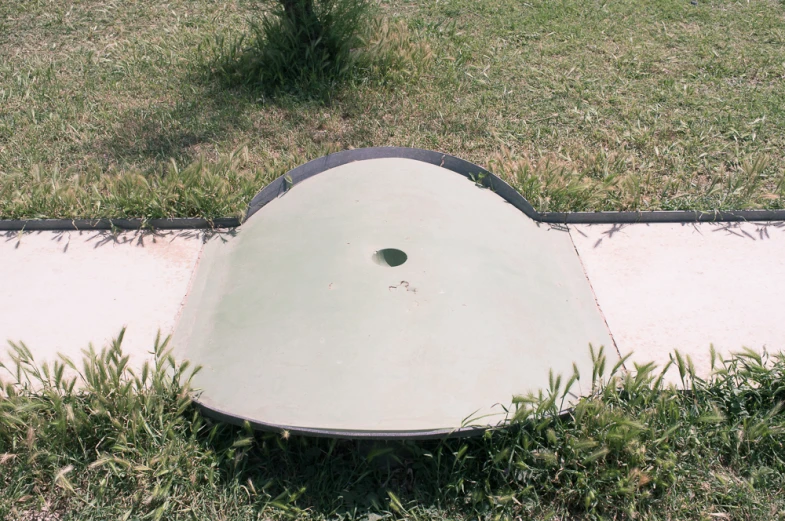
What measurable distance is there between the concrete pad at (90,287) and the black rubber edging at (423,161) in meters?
0.06

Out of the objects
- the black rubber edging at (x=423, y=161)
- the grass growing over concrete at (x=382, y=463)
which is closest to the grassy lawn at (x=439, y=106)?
the black rubber edging at (x=423, y=161)

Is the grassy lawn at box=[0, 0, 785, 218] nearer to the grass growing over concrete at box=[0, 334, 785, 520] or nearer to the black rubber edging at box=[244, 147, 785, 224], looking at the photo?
the black rubber edging at box=[244, 147, 785, 224]

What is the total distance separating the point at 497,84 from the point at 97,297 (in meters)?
3.33

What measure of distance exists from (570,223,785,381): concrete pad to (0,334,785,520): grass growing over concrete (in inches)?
16.2

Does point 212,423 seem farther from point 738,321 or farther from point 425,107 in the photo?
point 425,107

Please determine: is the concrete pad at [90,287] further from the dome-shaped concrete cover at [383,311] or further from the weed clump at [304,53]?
the weed clump at [304,53]

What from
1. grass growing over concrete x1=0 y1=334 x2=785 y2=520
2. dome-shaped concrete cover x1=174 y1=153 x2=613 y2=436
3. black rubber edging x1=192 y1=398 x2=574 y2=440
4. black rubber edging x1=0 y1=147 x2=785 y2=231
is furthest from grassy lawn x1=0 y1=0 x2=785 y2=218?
black rubber edging x1=192 y1=398 x2=574 y2=440

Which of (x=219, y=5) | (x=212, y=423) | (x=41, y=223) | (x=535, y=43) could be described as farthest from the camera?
(x=219, y=5)

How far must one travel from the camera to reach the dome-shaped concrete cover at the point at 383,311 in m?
2.39

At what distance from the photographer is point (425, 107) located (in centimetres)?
484

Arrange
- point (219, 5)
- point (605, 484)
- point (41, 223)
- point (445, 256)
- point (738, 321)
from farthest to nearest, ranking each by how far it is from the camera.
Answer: point (219, 5) < point (41, 223) < point (738, 321) < point (445, 256) < point (605, 484)

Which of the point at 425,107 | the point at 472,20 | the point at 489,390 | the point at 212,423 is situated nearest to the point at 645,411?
the point at 489,390

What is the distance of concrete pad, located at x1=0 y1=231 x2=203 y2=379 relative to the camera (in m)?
2.96

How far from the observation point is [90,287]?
322 cm
